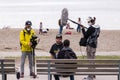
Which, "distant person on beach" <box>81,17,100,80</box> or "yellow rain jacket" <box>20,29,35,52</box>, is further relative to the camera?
"yellow rain jacket" <box>20,29,35,52</box>

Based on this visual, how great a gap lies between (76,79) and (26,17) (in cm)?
4193

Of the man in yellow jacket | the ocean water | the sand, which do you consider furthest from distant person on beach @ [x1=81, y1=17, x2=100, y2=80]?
the ocean water

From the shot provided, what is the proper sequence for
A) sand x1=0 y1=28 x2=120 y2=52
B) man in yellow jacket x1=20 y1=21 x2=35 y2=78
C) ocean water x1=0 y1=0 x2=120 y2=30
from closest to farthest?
man in yellow jacket x1=20 y1=21 x2=35 y2=78, sand x1=0 y1=28 x2=120 y2=52, ocean water x1=0 y1=0 x2=120 y2=30

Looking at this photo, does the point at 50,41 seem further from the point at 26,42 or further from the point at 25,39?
the point at 26,42

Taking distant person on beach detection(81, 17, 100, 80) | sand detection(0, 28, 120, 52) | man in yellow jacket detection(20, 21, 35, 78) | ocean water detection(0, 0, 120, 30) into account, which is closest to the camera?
distant person on beach detection(81, 17, 100, 80)

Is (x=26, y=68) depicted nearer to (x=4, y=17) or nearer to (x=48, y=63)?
(x=48, y=63)

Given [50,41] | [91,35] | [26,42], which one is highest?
[91,35]

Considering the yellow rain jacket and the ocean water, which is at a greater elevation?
the yellow rain jacket

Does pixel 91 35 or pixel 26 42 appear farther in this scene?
pixel 26 42

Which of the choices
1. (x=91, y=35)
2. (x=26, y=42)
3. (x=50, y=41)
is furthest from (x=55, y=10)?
(x=91, y=35)

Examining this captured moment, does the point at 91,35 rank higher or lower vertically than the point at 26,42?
higher

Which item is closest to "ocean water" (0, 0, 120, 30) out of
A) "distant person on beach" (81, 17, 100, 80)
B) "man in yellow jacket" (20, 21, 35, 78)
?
"man in yellow jacket" (20, 21, 35, 78)

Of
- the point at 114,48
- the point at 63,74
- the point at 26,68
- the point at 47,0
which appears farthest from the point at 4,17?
the point at 63,74

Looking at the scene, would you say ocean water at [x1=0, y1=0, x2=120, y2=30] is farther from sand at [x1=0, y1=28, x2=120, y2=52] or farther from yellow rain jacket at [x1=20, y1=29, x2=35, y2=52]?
yellow rain jacket at [x1=20, y1=29, x2=35, y2=52]
